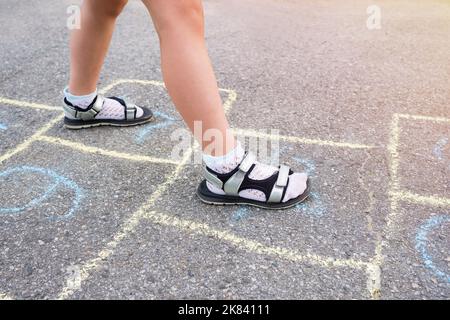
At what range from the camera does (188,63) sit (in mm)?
1678

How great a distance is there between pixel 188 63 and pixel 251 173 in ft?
1.54

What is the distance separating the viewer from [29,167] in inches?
82.6

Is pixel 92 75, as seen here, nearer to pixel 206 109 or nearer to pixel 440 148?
pixel 206 109

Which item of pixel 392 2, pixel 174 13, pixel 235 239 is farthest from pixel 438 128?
pixel 392 2

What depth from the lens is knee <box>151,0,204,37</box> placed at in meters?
1.62

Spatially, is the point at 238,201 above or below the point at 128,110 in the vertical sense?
below

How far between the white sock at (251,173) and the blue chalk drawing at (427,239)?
452mm

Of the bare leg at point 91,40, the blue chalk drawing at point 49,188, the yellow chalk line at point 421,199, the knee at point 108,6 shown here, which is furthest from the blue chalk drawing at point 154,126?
the yellow chalk line at point 421,199

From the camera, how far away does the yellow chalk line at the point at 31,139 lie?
2.19 meters

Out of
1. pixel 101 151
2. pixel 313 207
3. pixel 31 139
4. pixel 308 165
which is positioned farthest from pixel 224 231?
pixel 31 139

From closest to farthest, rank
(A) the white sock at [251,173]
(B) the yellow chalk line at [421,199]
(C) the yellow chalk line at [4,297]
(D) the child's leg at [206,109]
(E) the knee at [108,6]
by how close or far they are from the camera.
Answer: (C) the yellow chalk line at [4,297] → (D) the child's leg at [206,109] → (A) the white sock at [251,173] → (B) the yellow chalk line at [421,199] → (E) the knee at [108,6]

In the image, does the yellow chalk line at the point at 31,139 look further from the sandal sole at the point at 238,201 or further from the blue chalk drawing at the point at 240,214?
the blue chalk drawing at the point at 240,214

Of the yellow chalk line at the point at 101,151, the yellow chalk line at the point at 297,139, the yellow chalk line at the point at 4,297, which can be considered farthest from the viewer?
the yellow chalk line at the point at 297,139

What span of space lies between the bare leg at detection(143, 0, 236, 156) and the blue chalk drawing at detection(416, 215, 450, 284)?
31.1 inches
